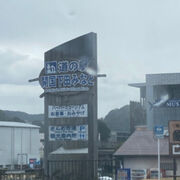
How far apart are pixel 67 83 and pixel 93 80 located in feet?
3.69

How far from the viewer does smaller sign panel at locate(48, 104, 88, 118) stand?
1898 cm

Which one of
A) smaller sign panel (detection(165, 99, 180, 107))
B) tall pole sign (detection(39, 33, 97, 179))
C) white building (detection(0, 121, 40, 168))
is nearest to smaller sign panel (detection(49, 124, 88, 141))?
tall pole sign (detection(39, 33, 97, 179))

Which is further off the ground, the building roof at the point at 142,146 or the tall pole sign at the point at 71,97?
the tall pole sign at the point at 71,97

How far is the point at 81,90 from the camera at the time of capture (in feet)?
62.3

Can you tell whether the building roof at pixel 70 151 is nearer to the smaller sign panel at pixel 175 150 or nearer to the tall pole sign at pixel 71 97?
the tall pole sign at pixel 71 97

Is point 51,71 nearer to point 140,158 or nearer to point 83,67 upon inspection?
point 83,67

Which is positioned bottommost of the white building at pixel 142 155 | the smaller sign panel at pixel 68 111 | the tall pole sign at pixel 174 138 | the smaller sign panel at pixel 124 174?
the smaller sign panel at pixel 124 174

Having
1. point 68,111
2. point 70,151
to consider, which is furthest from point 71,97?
point 70,151

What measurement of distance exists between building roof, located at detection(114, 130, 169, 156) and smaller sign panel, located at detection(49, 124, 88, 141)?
587 cm

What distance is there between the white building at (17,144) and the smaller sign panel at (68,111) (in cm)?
2550

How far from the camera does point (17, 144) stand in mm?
47344

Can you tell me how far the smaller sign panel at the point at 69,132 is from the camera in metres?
18.9

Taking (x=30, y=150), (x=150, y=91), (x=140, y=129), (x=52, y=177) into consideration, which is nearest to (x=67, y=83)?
(x=52, y=177)

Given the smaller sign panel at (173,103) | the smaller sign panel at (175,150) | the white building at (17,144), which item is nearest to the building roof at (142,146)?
the smaller sign panel at (175,150)
